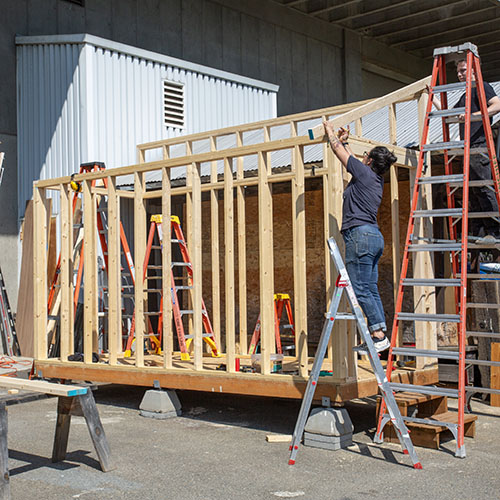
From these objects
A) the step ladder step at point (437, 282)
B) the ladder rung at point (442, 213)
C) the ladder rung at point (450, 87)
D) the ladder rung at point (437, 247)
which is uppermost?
the ladder rung at point (450, 87)

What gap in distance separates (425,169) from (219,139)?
6.49 metres

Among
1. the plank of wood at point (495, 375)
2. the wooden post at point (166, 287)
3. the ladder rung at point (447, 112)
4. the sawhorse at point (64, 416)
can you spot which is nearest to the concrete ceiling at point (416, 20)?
the wooden post at point (166, 287)

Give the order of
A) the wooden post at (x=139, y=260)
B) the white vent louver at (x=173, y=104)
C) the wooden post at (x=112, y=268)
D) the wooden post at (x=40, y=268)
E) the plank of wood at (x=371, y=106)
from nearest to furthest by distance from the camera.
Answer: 1. the plank of wood at (x=371, y=106)
2. the wooden post at (x=139, y=260)
3. the wooden post at (x=112, y=268)
4. the wooden post at (x=40, y=268)
5. the white vent louver at (x=173, y=104)

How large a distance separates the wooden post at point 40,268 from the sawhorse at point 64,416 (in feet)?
10.2

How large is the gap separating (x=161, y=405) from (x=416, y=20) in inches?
618

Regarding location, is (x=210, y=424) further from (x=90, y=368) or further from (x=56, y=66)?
(x=56, y=66)

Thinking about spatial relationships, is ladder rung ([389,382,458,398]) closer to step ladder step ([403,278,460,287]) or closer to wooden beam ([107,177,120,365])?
step ladder step ([403,278,460,287])

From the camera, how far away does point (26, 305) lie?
451 inches

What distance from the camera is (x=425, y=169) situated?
283 inches

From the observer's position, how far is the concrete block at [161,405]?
7.51 meters

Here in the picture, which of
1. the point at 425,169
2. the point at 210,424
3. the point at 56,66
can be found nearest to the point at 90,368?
the point at 210,424

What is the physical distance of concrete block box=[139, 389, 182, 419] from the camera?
24.6ft

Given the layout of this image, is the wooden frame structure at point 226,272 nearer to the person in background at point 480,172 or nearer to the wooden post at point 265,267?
the wooden post at point 265,267

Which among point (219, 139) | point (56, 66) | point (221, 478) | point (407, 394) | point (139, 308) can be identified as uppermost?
point (56, 66)
